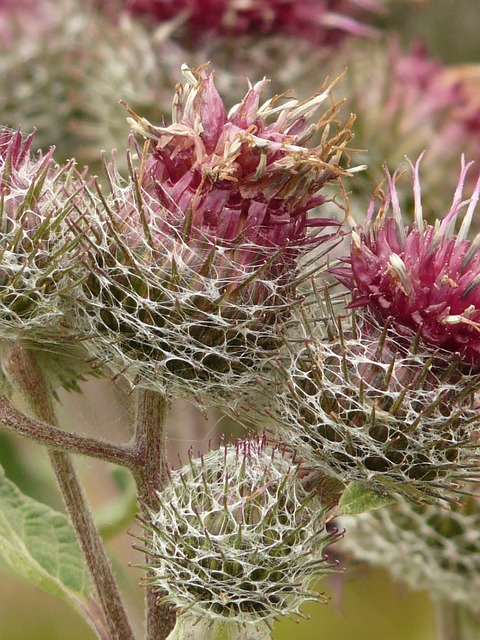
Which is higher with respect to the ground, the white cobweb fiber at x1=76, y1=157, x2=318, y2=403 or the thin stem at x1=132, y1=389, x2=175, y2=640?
the white cobweb fiber at x1=76, y1=157, x2=318, y2=403

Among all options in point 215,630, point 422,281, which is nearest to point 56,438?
point 215,630

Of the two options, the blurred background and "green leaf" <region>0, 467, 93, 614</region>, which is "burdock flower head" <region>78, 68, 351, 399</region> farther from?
the blurred background

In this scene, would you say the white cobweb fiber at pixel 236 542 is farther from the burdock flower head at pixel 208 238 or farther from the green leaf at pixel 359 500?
the burdock flower head at pixel 208 238

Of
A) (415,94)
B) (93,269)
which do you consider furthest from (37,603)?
(93,269)

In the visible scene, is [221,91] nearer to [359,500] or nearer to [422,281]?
[422,281]

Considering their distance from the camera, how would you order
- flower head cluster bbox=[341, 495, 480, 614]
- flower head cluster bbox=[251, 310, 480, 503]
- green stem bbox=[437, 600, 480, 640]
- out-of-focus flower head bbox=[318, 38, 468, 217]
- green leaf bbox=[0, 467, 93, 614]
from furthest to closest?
1. out-of-focus flower head bbox=[318, 38, 468, 217]
2. green stem bbox=[437, 600, 480, 640]
3. flower head cluster bbox=[341, 495, 480, 614]
4. green leaf bbox=[0, 467, 93, 614]
5. flower head cluster bbox=[251, 310, 480, 503]

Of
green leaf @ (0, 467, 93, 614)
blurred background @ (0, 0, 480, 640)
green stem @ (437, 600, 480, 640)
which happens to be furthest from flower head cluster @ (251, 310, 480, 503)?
blurred background @ (0, 0, 480, 640)

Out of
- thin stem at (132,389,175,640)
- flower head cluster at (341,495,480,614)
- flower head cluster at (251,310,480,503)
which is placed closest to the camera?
flower head cluster at (251,310,480,503)

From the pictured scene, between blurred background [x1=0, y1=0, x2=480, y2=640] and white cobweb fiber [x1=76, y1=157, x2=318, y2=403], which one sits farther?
blurred background [x1=0, y1=0, x2=480, y2=640]

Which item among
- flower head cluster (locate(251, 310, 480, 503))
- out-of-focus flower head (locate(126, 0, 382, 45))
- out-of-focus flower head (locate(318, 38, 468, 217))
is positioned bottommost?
flower head cluster (locate(251, 310, 480, 503))
